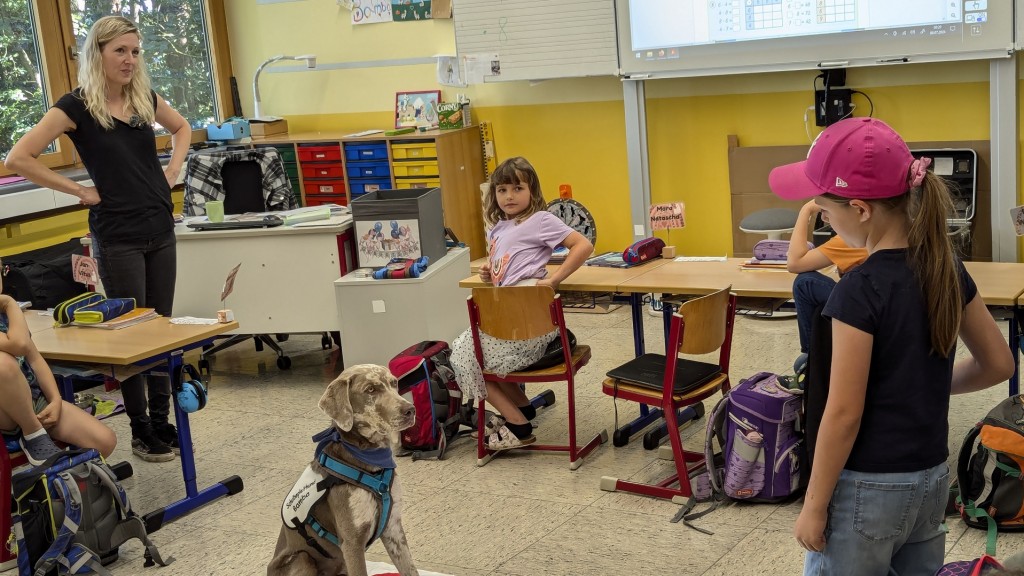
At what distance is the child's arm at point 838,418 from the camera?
1711 millimetres

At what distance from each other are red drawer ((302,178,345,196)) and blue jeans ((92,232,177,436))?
8.24ft

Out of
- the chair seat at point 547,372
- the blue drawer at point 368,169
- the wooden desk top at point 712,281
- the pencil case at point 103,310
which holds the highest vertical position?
the blue drawer at point 368,169

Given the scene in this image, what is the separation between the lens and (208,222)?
5.29 m

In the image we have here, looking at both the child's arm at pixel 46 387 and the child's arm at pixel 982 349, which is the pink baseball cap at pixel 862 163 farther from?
the child's arm at pixel 46 387

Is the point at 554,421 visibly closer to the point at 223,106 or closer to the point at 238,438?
the point at 238,438

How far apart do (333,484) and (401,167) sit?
416 centimetres

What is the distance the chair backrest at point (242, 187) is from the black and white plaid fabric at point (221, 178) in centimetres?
3

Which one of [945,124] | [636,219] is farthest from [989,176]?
[636,219]

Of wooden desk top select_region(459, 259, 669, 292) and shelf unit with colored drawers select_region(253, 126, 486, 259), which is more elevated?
shelf unit with colored drawers select_region(253, 126, 486, 259)

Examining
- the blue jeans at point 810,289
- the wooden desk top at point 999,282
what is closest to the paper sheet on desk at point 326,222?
the blue jeans at point 810,289

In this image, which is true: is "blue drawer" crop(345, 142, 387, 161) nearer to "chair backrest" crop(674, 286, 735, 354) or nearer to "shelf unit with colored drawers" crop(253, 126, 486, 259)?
"shelf unit with colored drawers" crop(253, 126, 486, 259)

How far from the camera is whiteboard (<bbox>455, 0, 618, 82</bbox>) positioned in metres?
6.04

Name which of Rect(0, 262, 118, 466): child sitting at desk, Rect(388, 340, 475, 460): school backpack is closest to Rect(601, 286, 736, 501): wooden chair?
Rect(388, 340, 475, 460): school backpack

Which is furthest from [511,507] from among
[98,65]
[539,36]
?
[539,36]
